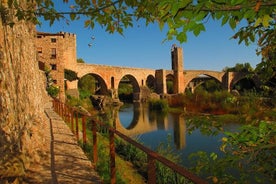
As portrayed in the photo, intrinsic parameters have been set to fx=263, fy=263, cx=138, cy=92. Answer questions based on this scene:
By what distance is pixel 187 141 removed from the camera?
1307cm

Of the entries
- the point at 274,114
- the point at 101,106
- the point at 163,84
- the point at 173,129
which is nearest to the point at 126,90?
the point at 163,84

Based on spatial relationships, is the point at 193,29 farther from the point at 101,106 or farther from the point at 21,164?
the point at 101,106

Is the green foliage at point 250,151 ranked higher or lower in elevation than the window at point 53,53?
lower

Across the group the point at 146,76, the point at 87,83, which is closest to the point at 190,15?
the point at 87,83

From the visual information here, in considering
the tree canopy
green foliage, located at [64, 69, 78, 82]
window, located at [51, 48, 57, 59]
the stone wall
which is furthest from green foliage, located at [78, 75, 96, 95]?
the tree canopy

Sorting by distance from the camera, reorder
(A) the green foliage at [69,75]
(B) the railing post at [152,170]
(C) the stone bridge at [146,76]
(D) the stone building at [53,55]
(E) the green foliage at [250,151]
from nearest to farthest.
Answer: (E) the green foliage at [250,151]
(B) the railing post at [152,170]
(D) the stone building at [53,55]
(A) the green foliage at [69,75]
(C) the stone bridge at [146,76]

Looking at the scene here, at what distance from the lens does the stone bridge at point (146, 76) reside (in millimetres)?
43438

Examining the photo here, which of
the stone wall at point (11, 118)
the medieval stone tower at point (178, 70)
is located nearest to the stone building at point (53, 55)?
the stone wall at point (11, 118)

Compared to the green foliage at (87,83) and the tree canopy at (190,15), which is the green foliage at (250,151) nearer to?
the tree canopy at (190,15)

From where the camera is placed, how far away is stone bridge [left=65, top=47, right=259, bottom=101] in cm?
4344

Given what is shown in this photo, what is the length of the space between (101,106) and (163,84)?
1040 inches

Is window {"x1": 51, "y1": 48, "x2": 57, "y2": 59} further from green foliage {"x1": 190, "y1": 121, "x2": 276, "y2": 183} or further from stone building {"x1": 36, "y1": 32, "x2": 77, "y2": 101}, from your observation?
green foliage {"x1": 190, "y1": 121, "x2": 276, "y2": 183}

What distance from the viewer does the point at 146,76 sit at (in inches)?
2170

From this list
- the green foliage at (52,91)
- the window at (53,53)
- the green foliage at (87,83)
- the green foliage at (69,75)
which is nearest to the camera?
the green foliage at (52,91)
